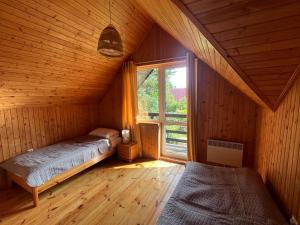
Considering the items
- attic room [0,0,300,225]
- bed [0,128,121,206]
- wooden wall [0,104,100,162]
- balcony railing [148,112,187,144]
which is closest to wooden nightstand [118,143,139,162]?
attic room [0,0,300,225]

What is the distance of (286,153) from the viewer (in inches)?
56.4

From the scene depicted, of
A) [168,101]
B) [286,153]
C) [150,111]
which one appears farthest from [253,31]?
[150,111]

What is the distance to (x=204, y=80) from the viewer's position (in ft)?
9.58

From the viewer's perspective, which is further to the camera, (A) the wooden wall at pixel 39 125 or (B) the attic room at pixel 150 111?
(A) the wooden wall at pixel 39 125

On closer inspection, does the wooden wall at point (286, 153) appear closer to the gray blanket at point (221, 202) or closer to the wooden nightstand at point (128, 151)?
→ the gray blanket at point (221, 202)

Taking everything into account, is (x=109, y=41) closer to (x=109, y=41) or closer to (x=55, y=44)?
(x=109, y=41)

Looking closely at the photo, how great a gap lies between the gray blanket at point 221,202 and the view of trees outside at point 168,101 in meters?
1.66

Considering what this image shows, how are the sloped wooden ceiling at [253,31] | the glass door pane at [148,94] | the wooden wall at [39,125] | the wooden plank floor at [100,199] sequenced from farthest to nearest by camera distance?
the glass door pane at [148,94] → the wooden wall at [39,125] → the wooden plank floor at [100,199] → the sloped wooden ceiling at [253,31]

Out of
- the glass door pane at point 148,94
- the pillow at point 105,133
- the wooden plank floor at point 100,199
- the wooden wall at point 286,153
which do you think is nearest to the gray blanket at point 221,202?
the wooden wall at point 286,153

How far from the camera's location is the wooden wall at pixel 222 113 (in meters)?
2.66

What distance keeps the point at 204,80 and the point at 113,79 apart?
2.12m

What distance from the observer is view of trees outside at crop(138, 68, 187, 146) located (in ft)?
11.0

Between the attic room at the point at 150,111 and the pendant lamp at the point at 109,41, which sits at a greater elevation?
the pendant lamp at the point at 109,41

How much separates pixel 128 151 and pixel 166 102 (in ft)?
4.39
